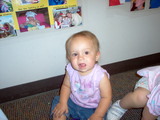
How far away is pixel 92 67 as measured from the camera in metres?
0.80

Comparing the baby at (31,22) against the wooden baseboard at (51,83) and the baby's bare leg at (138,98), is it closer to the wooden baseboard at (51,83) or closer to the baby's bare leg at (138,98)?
the wooden baseboard at (51,83)

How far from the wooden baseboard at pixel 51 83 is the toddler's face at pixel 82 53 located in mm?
443

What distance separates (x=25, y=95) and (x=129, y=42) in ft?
2.69

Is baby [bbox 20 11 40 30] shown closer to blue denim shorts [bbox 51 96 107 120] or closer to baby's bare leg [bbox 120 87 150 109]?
blue denim shorts [bbox 51 96 107 120]

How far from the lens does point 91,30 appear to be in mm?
1077

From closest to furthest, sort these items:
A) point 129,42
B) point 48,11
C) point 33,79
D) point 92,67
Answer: point 92,67, point 48,11, point 33,79, point 129,42

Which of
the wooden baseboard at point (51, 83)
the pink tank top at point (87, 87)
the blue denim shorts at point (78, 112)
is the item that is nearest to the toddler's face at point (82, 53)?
the pink tank top at point (87, 87)

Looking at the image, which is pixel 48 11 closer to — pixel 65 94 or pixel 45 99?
pixel 65 94

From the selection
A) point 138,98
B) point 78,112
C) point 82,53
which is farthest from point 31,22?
point 138,98

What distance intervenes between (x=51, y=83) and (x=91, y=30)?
0.45m

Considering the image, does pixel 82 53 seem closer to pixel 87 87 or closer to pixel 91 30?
pixel 87 87

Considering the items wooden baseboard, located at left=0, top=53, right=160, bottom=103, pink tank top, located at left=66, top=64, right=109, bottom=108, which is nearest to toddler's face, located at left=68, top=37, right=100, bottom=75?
pink tank top, located at left=66, top=64, right=109, bottom=108

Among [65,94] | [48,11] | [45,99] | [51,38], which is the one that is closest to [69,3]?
[48,11]

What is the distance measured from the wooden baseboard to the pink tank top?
345 millimetres
